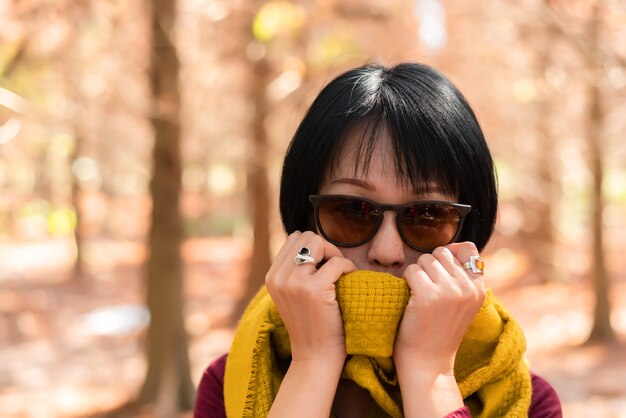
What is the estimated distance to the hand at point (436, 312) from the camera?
1.51 meters

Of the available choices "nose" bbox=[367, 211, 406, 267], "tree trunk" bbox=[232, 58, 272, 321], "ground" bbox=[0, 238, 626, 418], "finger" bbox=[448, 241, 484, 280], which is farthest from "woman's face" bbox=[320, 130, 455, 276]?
"tree trunk" bbox=[232, 58, 272, 321]

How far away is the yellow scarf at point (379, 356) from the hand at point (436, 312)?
0.04 m

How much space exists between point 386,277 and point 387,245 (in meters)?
0.10

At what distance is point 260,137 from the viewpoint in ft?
41.5

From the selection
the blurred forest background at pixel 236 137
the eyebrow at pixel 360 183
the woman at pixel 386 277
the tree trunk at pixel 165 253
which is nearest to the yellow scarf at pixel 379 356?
the woman at pixel 386 277

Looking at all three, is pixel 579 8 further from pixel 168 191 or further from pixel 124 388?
pixel 124 388

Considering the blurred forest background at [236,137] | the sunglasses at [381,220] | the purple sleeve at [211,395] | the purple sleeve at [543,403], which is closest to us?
the sunglasses at [381,220]

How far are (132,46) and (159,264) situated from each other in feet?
16.8

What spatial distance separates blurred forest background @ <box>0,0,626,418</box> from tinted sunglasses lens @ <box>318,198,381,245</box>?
70 cm

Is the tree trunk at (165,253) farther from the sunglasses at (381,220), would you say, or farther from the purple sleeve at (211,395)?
the sunglasses at (381,220)

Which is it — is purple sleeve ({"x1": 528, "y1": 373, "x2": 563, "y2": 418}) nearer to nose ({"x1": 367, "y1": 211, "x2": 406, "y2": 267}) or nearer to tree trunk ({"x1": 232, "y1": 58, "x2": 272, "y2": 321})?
nose ({"x1": 367, "y1": 211, "x2": 406, "y2": 267})

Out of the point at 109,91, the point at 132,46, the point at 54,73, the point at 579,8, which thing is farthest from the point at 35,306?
the point at 579,8

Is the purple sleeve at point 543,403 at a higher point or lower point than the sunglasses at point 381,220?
lower

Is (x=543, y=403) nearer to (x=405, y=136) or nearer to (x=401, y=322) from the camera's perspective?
(x=401, y=322)
